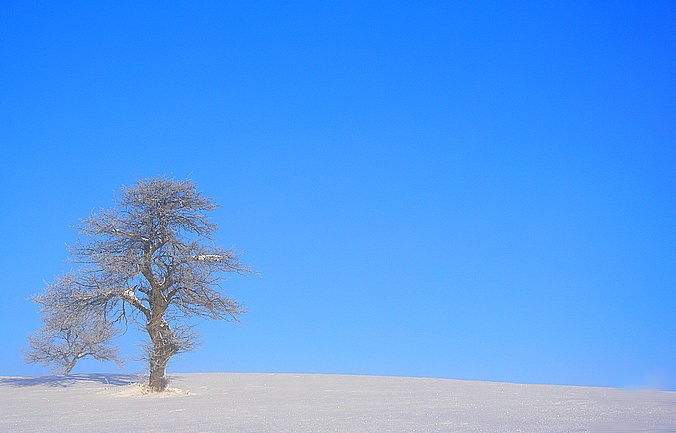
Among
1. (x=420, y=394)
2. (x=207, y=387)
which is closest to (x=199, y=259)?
(x=207, y=387)

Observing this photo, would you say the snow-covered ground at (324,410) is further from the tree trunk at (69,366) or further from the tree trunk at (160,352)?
the tree trunk at (69,366)

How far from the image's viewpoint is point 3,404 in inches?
768

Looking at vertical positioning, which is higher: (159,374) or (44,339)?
(44,339)

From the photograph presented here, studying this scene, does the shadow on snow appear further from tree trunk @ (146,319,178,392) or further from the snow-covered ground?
tree trunk @ (146,319,178,392)

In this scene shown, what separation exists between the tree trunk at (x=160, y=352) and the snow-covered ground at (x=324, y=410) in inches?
20.8

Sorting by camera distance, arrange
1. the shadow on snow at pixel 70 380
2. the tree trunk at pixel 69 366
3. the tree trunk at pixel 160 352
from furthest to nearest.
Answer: the tree trunk at pixel 69 366, the shadow on snow at pixel 70 380, the tree trunk at pixel 160 352

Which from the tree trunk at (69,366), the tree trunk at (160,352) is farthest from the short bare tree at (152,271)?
the tree trunk at (69,366)

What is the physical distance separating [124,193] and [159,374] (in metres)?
6.74

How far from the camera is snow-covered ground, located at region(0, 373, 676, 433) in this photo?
1246cm

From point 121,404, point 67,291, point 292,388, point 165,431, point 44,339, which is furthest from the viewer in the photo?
point 44,339

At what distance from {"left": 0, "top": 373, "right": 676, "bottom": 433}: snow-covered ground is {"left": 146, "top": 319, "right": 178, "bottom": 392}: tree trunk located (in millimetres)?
527

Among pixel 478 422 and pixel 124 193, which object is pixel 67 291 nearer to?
pixel 124 193

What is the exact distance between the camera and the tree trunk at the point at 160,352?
874 inches

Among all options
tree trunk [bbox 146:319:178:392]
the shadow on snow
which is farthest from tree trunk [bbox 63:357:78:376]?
tree trunk [bbox 146:319:178:392]
